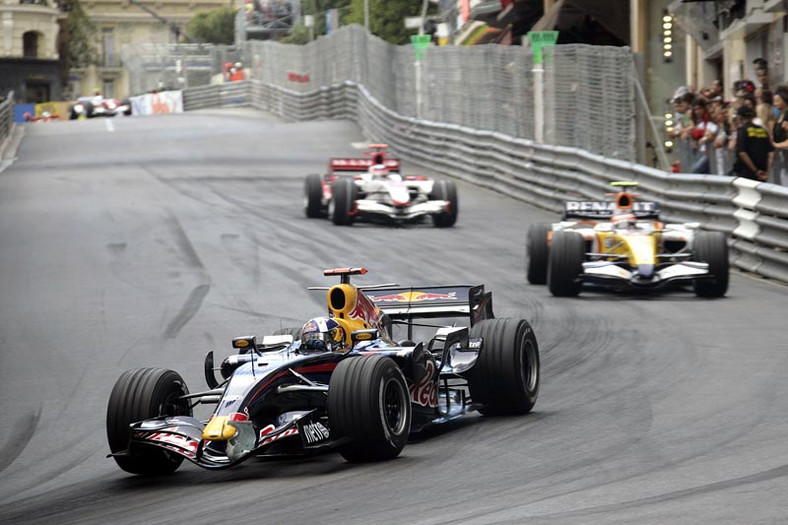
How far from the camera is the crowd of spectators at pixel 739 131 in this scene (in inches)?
643

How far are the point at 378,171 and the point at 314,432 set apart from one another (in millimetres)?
14883

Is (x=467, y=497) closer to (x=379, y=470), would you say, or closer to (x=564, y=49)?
(x=379, y=470)

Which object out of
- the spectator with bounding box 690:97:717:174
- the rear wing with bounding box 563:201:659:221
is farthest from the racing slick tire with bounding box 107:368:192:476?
the spectator with bounding box 690:97:717:174

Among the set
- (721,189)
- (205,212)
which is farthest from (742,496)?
(205,212)

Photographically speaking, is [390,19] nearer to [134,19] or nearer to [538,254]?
[134,19]

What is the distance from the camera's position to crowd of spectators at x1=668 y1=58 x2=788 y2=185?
16.3m

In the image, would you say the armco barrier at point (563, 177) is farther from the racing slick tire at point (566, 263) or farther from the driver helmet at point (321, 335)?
the driver helmet at point (321, 335)

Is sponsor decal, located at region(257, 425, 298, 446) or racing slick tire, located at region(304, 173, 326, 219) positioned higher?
racing slick tire, located at region(304, 173, 326, 219)

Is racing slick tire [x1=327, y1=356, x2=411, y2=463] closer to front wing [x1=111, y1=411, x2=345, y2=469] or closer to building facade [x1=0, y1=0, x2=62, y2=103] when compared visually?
front wing [x1=111, y1=411, x2=345, y2=469]

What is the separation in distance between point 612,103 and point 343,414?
1571 centimetres

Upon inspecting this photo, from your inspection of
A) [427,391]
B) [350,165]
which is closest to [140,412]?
[427,391]

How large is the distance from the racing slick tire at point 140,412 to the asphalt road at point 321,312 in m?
0.17

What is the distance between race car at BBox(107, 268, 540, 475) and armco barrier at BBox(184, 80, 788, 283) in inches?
287

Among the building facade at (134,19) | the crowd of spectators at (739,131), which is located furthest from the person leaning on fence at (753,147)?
the building facade at (134,19)
